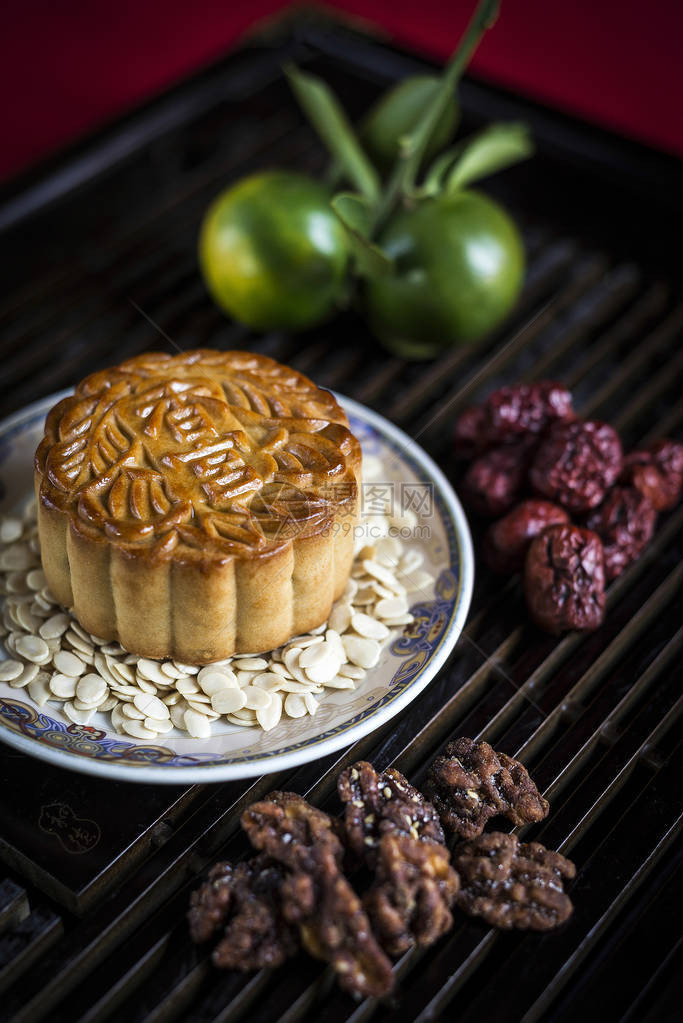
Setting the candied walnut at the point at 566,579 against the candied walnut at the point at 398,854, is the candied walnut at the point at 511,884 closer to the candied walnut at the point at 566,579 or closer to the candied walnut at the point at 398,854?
the candied walnut at the point at 398,854

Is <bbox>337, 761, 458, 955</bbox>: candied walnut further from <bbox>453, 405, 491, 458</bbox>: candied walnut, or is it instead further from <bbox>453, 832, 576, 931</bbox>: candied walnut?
<bbox>453, 405, 491, 458</bbox>: candied walnut

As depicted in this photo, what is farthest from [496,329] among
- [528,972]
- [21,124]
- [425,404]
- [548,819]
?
[21,124]

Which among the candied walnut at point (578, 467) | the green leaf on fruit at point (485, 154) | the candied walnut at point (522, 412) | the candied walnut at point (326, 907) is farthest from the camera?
the green leaf on fruit at point (485, 154)

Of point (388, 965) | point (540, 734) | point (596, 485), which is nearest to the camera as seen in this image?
point (388, 965)

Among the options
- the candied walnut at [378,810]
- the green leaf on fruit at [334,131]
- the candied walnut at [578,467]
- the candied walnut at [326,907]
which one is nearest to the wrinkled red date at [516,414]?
the candied walnut at [578,467]

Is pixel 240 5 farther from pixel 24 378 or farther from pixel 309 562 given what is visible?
pixel 309 562

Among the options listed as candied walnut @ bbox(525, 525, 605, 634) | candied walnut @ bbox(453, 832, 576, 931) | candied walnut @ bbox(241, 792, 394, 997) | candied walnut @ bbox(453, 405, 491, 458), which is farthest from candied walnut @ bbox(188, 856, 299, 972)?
candied walnut @ bbox(453, 405, 491, 458)
